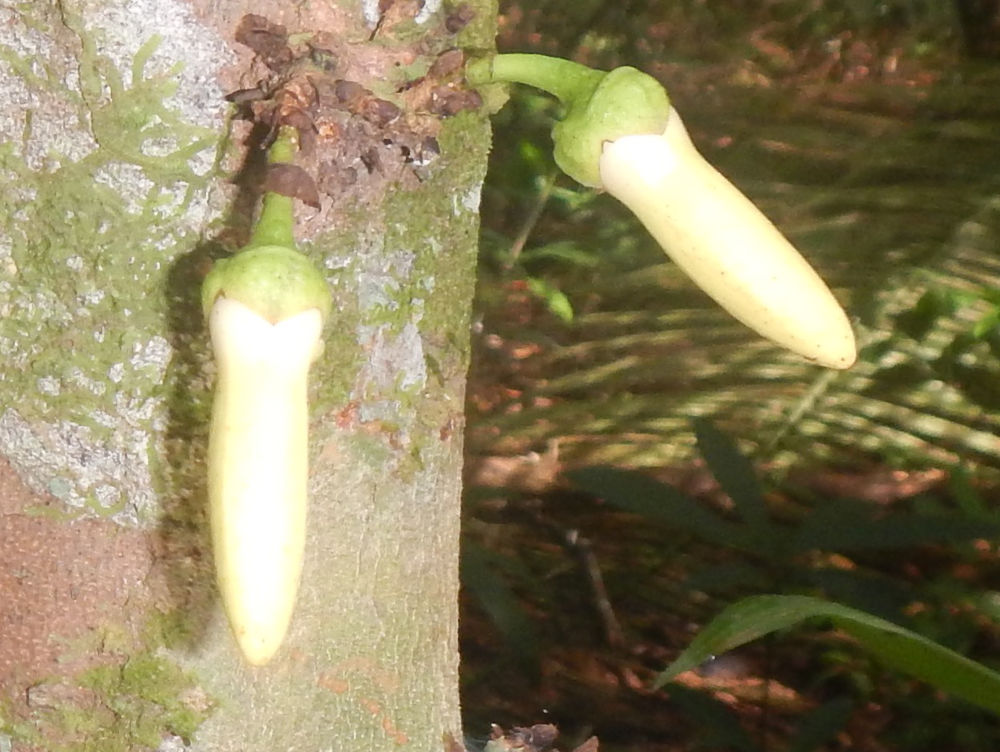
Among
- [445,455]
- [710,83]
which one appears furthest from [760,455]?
[445,455]

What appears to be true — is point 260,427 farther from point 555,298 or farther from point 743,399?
point 743,399

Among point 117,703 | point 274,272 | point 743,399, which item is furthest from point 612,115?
point 743,399

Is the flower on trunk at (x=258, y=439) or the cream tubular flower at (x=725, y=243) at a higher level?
the cream tubular flower at (x=725, y=243)

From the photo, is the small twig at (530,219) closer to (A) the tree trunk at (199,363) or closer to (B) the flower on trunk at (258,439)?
(A) the tree trunk at (199,363)

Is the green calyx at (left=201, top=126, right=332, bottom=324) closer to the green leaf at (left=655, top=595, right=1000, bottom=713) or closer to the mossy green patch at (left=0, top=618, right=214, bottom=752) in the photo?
the mossy green patch at (left=0, top=618, right=214, bottom=752)

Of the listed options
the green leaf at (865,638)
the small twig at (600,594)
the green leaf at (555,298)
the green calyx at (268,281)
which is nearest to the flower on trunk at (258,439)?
the green calyx at (268,281)

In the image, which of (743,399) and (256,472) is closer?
(256,472)
